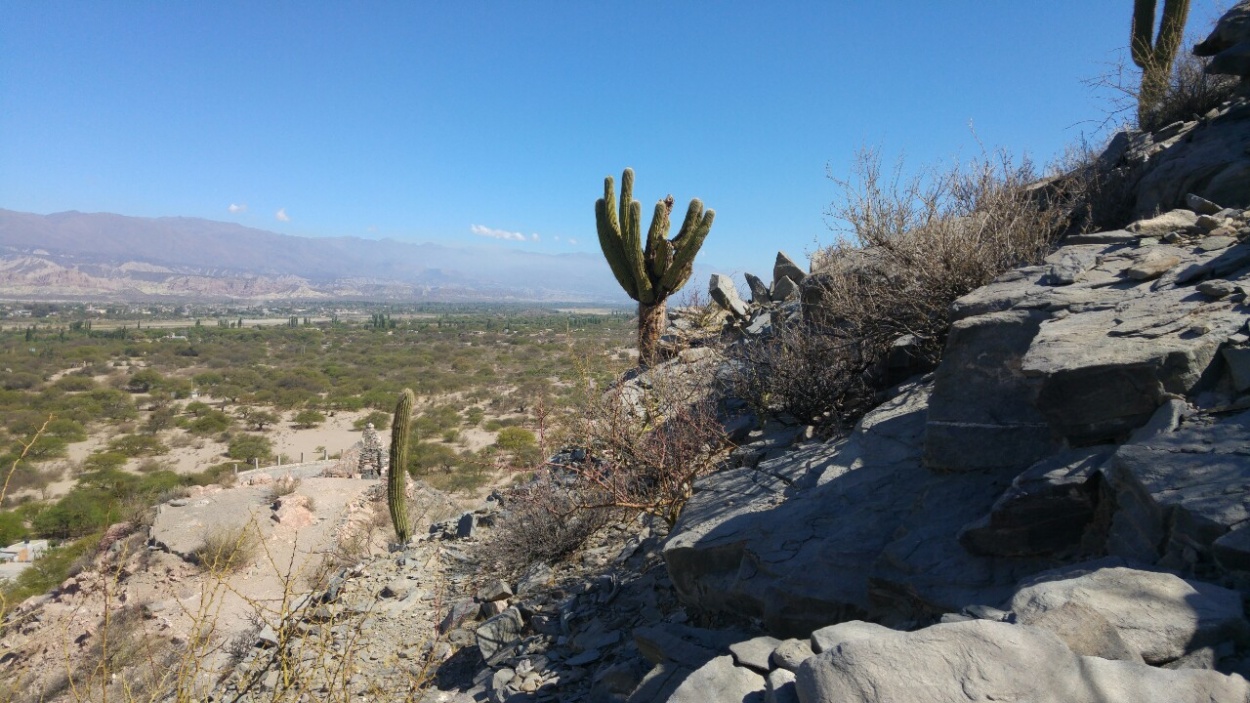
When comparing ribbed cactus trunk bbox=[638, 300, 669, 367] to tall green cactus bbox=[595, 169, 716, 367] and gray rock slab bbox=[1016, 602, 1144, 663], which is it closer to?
tall green cactus bbox=[595, 169, 716, 367]

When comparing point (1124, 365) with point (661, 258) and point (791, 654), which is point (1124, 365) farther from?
point (661, 258)

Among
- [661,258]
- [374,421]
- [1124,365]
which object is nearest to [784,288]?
A: [661,258]

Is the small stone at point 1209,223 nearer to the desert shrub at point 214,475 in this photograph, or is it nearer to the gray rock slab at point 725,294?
the gray rock slab at point 725,294

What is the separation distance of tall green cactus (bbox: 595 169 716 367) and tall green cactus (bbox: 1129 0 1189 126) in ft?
20.5

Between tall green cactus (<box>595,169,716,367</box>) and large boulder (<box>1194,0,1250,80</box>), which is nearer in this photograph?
large boulder (<box>1194,0,1250,80</box>)

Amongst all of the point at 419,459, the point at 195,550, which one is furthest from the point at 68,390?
the point at 195,550

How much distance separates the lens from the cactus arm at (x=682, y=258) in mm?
11891

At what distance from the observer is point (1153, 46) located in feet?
31.3

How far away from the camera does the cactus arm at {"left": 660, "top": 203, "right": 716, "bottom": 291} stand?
39.0 ft

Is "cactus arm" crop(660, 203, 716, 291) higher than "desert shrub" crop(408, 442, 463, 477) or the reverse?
higher

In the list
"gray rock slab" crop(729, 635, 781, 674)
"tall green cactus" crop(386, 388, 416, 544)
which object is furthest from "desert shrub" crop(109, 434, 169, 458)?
"gray rock slab" crop(729, 635, 781, 674)

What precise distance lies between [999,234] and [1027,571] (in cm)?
341

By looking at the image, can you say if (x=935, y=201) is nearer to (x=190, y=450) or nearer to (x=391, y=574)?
(x=391, y=574)

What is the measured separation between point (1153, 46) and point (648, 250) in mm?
7777
